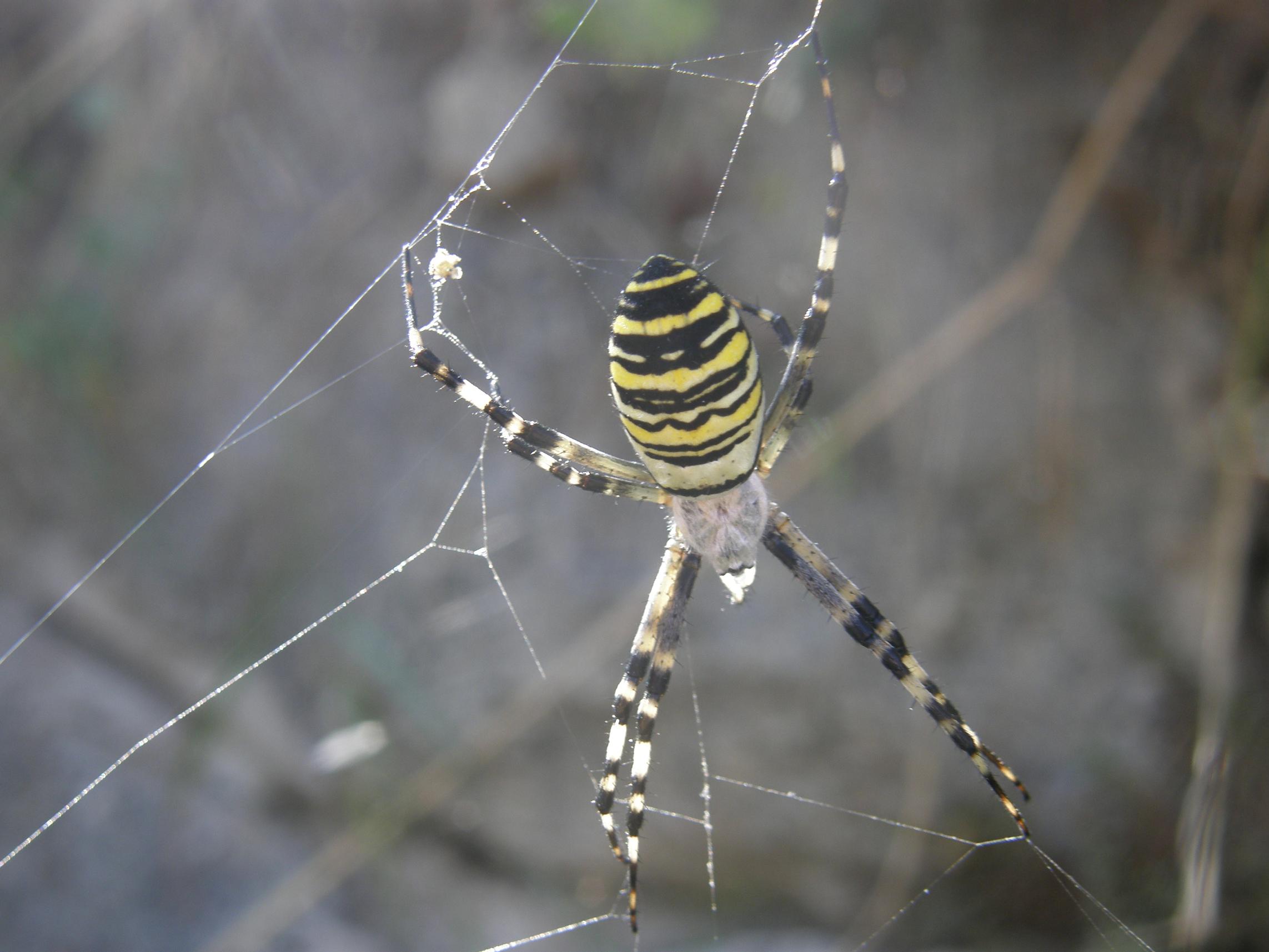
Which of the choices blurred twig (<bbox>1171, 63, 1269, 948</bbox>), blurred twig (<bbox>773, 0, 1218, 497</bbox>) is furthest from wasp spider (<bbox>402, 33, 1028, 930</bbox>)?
blurred twig (<bbox>1171, 63, 1269, 948</bbox>)

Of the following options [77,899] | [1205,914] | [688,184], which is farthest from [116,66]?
[1205,914]

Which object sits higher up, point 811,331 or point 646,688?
point 811,331

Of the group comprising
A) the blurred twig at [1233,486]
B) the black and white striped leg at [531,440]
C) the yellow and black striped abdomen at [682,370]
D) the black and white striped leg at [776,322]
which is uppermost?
the black and white striped leg at [531,440]

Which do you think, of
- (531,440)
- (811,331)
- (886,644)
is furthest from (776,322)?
(886,644)

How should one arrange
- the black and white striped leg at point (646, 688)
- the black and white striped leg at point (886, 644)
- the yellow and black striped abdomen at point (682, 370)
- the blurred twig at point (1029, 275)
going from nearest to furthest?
the yellow and black striped abdomen at point (682, 370)
the black and white striped leg at point (886, 644)
the black and white striped leg at point (646, 688)
the blurred twig at point (1029, 275)

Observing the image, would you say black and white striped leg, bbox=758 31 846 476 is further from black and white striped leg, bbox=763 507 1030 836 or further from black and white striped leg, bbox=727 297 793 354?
black and white striped leg, bbox=763 507 1030 836

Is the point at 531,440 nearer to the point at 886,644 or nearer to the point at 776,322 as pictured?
the point at 776,322

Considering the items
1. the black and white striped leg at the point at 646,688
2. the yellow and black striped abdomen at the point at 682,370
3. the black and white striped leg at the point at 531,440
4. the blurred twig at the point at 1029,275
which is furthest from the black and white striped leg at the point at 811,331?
the blurred twig at the point at 1029,275

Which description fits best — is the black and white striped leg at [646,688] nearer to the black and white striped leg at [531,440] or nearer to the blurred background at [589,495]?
the black and white striped leg at [531,440]
